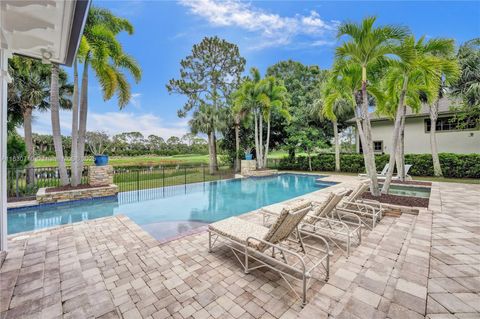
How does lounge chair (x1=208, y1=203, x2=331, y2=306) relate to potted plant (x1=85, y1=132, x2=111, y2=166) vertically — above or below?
below

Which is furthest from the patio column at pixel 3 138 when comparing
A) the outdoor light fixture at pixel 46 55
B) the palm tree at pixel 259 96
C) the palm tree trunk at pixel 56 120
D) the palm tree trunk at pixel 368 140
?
the palm tree at pixel 259 96

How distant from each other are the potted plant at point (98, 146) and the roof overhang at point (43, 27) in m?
6.59

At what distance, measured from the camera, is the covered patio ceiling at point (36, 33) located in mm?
2404

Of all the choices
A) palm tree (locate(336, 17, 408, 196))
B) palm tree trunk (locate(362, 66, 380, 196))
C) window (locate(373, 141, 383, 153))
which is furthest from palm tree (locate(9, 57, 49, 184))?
window (locate(373, 141, 383, 153))

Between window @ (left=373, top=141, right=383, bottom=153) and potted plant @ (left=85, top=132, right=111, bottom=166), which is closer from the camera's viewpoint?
potted plant @ (left=85, top=132, right=111, bottom=166)

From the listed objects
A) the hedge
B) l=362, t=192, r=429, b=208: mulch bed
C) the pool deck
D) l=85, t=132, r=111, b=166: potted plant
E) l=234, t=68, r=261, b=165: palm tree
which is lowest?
the pool deck

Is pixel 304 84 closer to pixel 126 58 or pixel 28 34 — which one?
pixel 126 58

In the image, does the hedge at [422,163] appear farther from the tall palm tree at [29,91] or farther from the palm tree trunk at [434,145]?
the tall palm tree at [29,91]

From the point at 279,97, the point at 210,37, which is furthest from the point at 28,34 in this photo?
the point at 210,37

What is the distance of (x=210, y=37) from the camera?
20938mm

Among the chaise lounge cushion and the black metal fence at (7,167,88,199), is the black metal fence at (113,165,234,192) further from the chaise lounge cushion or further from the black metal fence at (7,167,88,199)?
the chaise lounge cushion

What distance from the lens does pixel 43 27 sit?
9.36 feet

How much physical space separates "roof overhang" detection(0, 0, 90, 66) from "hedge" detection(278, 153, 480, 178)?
17.1 meters

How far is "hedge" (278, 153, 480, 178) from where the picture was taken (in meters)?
11.9
